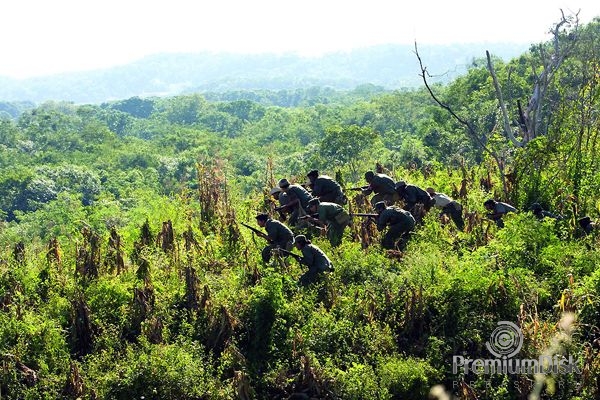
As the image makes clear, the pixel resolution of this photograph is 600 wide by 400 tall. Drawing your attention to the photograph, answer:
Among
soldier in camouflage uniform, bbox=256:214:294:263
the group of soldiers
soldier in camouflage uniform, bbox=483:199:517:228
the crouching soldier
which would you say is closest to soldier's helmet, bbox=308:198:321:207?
the group of soldiers

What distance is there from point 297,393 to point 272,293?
1.52m

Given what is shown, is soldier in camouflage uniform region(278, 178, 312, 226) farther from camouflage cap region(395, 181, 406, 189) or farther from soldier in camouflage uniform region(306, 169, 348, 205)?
camouflage cap region(395, 181, 406, 189)

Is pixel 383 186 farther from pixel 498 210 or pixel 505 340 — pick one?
pixel 505 340

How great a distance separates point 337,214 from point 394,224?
41.2 inches

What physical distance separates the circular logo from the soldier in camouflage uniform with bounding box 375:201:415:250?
3.00 meters

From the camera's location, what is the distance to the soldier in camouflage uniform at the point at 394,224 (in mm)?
11594

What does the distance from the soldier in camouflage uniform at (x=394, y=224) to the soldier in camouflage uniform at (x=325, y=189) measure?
1533mm

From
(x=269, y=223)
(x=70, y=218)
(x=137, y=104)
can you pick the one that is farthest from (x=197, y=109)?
(x=269, y=223)

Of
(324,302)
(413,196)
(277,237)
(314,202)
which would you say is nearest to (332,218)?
(314,202)

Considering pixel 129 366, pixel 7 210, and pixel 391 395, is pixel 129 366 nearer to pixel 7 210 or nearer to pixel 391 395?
pixel 391 395

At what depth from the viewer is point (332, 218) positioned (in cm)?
1208

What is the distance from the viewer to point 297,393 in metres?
8.81

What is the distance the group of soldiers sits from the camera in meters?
11.1

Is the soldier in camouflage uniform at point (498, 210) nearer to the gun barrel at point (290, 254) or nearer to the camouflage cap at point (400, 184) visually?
the camouflage cap at point (400, 184)
